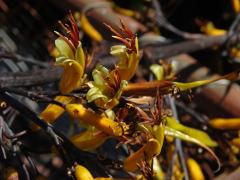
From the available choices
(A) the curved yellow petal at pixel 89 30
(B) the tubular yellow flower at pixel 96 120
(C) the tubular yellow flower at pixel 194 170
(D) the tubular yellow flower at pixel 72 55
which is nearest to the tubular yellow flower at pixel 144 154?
(B) the tubular yellow flower at pixel 96 120

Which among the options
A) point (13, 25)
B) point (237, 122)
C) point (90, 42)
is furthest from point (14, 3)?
point (237, 122)

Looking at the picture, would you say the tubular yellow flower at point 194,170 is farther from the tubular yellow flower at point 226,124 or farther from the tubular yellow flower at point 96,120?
the tubular yellow flower at point 96,120

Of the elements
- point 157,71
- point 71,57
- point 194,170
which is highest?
point 71,57

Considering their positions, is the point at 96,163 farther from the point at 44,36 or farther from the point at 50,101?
the point at 44,36

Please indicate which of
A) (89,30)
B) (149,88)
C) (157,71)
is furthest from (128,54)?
(89,30)

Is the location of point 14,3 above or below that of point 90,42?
above

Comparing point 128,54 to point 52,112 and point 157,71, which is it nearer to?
point 52,112

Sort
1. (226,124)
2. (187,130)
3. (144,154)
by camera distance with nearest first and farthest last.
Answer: (144,154), (187,130), (226,124)
